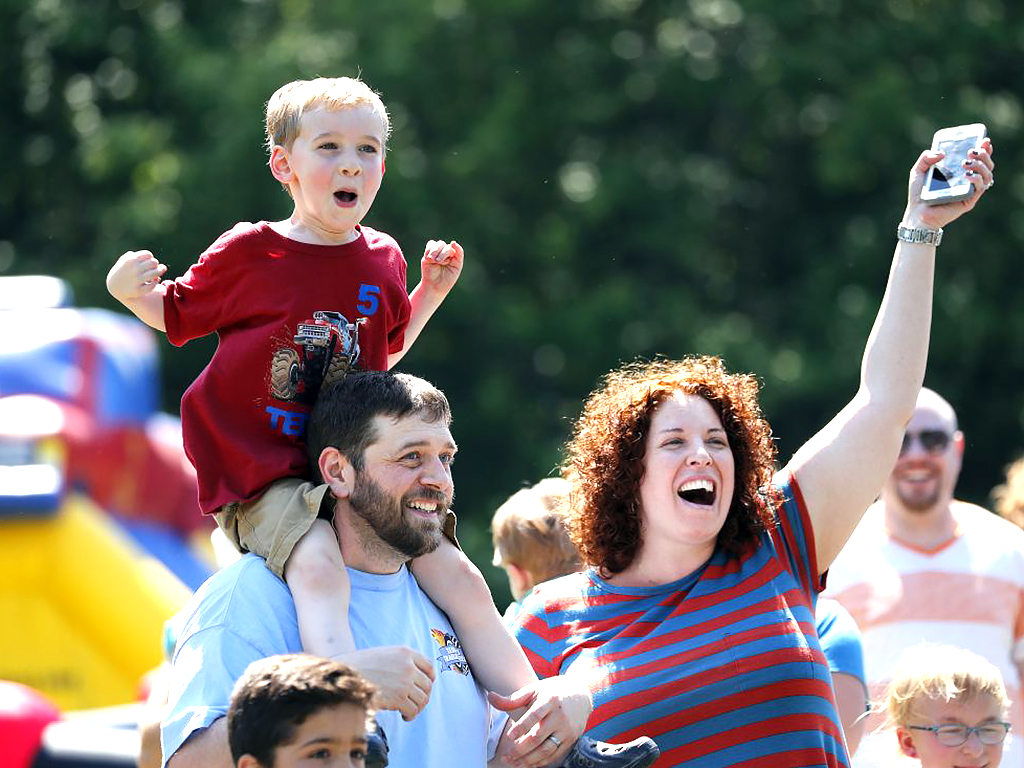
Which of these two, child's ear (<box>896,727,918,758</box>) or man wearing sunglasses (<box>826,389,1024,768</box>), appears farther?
man wearing sunglasses (<box>826,389,1024,768</box>)

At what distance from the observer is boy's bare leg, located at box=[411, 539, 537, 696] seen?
334 centimetres

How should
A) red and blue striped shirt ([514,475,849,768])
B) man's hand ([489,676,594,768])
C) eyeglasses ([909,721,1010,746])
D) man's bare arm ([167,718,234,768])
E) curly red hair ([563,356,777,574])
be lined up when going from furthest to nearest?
eyeglasses ([909,721,1010,746])
curly red hair ([563,356,777,574])
red and blue striped shirt ([514,475,849,768])
man's hand ([489,676,594,768])
man's bare arm ([167,718,234,768])

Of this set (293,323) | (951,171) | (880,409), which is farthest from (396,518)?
(951,171)

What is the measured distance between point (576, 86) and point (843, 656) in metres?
12.3

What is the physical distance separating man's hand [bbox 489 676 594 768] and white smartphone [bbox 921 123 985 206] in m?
1.33

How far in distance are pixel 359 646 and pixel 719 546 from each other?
0.93 m

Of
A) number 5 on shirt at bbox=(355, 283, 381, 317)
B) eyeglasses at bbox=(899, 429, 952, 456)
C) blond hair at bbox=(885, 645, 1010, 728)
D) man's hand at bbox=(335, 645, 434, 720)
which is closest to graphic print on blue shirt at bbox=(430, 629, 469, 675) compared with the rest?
man's hand at bbox=(335, 645, 434, 720)

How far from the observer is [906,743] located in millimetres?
4207

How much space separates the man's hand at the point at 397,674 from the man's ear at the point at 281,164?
41.1 inches

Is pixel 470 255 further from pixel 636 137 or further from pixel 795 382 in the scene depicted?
pixel 795 382

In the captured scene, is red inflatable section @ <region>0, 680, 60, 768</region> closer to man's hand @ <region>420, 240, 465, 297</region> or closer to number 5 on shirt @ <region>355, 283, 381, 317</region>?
man's hand @ <region>420, 240, 465, 297</region>

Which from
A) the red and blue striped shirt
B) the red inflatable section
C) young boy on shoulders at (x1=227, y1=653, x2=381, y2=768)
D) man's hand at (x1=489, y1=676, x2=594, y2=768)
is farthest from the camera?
the red inflatable section

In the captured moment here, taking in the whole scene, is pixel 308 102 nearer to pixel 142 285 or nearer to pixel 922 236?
pixel 142 285

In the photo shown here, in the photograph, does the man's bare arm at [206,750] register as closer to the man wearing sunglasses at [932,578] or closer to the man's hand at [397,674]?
the man's hand at [397,674]
